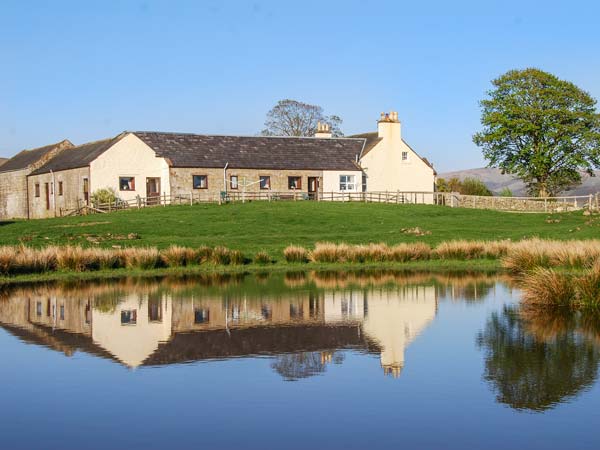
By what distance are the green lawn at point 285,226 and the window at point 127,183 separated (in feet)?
23.5

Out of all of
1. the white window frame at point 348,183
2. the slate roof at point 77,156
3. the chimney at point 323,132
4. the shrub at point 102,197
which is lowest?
the shrub at point 102,197

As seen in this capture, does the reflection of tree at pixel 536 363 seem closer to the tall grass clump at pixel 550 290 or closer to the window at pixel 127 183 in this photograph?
the tall grass clump at pixel 550 290

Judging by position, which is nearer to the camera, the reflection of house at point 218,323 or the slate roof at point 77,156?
the reflection of house at point 218,323

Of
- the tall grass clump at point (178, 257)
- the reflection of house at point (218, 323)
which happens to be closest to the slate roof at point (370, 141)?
the tall grass clump at point (178, 257)

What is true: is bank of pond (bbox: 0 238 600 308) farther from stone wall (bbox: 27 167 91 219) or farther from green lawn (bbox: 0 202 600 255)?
stone wall (bbox: 27 167 91 219)

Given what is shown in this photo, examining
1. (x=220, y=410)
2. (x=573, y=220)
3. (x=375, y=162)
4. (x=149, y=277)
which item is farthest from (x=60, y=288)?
(x=375, y=162)

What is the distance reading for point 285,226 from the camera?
4606cm

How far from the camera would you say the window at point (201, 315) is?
20203mm

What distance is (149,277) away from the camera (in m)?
30.1

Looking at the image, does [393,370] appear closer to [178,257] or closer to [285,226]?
[178,257]

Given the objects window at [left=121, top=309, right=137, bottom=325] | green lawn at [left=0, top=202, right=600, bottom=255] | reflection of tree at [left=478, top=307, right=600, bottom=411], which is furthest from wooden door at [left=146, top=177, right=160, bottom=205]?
reflection of tree at [left=478, top=307, right=600, bottom=411]

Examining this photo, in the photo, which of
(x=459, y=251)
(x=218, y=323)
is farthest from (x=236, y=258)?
(x=218, y=323)

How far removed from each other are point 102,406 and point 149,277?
59.7ft

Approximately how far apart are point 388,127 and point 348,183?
6234 millimetres
